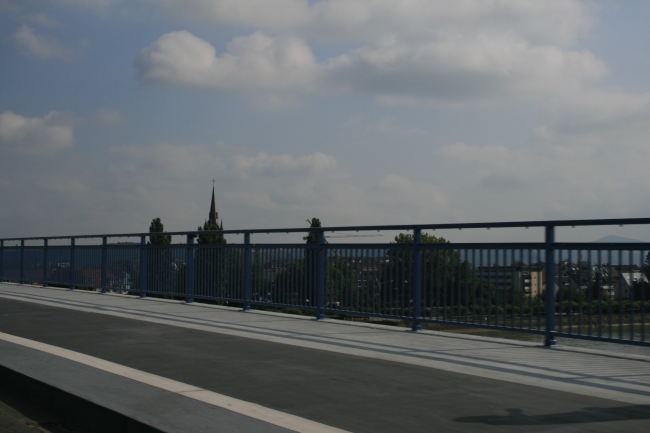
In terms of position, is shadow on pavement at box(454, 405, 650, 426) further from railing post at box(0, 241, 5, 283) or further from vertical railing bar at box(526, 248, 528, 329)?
railing post at box(0, 241, 5, 283)

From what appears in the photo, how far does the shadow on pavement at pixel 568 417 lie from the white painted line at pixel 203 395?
3.17 ft

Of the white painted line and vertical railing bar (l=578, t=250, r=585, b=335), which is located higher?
vertical railing bar (l=578, t=250, r=585, b=335)

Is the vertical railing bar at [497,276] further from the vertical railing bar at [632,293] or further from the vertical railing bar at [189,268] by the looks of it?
the vertical railing bar at [189,268]

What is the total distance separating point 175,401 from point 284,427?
0.99 metres

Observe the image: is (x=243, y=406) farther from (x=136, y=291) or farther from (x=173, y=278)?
(x=136, y=291)

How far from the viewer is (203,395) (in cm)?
518

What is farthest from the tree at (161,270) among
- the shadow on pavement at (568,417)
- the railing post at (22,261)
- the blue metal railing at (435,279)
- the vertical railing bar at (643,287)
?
the shadow on pavement at (568,417)

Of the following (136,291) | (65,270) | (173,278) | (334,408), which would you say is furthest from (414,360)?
(65,270)

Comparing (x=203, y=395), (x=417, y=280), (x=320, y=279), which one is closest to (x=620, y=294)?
Answer: (x=417, y=280)

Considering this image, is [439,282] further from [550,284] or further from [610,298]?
[610,298]

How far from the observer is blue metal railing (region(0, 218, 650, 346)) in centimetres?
713

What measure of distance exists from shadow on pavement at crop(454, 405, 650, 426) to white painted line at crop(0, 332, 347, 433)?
97 centimetres

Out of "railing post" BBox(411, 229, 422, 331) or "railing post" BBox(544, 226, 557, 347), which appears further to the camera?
"railing post" BBox(411, 229, 422, 331)

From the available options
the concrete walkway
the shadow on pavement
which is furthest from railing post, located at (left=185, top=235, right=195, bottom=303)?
the shadow on pavement
